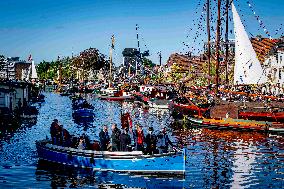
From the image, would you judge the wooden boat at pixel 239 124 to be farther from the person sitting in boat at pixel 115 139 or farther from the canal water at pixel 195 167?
the person sitting in boat at pixel 115 139

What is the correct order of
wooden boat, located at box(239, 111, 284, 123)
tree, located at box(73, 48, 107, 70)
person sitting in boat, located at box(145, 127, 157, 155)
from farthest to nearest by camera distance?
tree, located at box(73, 48, 107, 70) → wooden boat, located at box(239, 111, 284, 123) → person sitting in boat, located at box(145, 127, 157, 155)

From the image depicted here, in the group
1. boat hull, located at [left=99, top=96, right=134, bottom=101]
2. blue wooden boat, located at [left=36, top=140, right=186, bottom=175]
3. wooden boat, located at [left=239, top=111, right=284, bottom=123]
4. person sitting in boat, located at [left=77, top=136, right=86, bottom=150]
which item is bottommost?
blue wooden boat, located at [left=36, top=140, right=186, bottom=175]

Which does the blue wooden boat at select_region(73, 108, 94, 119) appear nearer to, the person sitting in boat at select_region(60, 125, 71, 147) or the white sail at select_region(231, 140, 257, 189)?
the white sail at select_region(231, 140, 257, 189)

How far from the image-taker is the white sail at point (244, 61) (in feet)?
153

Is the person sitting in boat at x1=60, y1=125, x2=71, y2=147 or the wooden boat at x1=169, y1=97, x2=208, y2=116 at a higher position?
the wooden boat at x1=169, y1=97, x2=208, y2=116

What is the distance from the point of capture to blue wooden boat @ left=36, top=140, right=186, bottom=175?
26336 millimetres

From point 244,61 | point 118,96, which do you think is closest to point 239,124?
point 244,61

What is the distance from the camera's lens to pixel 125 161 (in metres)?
27.0

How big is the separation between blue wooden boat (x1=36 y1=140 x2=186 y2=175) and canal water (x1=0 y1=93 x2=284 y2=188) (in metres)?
0.46

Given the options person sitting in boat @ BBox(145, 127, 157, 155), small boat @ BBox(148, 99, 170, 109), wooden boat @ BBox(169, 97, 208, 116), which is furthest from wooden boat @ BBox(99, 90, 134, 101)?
person sitting in boat @ BBox(145, 127, 157, 155)

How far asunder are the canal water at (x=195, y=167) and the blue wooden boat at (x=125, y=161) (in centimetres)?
46

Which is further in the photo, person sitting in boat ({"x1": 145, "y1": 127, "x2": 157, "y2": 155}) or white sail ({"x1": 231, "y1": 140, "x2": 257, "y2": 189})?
person sitting in boat ({"x1": 145, "y1": 127, "x2": 157, "y2": 155})

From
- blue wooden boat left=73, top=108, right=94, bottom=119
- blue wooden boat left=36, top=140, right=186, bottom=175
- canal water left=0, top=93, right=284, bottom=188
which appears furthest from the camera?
blue wooden boat left=73, top=108, right=94, bottom=119

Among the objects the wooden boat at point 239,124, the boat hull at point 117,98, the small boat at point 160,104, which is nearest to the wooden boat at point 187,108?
the wooden boat at point 239,124
